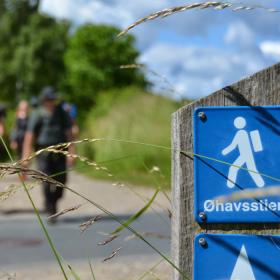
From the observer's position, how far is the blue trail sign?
233 cm

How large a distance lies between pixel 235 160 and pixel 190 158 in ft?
0.44

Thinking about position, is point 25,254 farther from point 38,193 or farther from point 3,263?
point 38,193

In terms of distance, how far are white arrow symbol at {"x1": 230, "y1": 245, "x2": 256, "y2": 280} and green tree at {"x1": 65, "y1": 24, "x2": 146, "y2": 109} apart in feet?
202

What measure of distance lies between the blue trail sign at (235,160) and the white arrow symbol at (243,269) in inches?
3.7

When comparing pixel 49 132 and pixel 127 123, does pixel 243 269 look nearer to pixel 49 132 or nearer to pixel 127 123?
pixel 49 132

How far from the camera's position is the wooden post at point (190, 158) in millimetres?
2363

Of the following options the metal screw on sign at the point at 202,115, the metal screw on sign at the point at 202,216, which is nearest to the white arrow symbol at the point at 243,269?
the metal screw on sign at the point at 202,216

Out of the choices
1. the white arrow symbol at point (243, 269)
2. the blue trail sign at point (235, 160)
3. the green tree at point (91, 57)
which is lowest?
the white arrow symbol at point (243, 269)

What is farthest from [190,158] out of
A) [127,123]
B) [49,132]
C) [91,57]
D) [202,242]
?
[91,57]

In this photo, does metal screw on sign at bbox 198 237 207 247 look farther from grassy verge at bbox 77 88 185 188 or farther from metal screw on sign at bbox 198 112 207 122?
grassy verge at bbox 77 88 185 188

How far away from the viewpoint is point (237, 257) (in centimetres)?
236

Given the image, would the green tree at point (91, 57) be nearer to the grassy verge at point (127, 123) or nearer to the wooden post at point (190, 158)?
the grassy verge at point (127, 123)

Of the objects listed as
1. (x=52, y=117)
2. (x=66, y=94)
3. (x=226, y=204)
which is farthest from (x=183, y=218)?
(x=66, y=94)

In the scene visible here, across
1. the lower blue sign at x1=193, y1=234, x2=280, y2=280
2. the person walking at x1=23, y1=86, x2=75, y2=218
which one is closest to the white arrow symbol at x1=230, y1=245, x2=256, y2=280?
the lower blue sign at x1=193, y1=234, x2=280, y2=280
